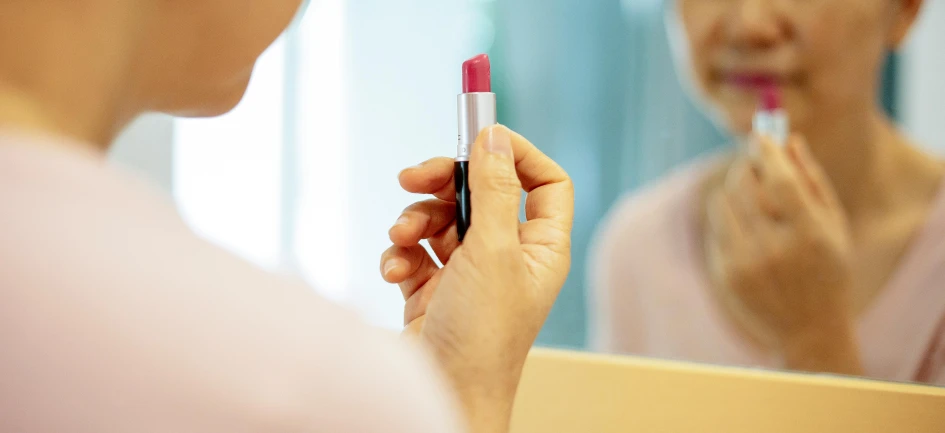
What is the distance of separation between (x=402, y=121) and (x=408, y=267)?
1.45 ft

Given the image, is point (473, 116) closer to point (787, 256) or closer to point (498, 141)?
point (498, 141)

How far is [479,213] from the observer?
355 mm

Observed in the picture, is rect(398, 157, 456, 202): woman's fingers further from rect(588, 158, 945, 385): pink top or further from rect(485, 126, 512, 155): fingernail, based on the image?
rect(588, 158, 945, 385): pink top

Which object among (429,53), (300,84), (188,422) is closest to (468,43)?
(429,53)

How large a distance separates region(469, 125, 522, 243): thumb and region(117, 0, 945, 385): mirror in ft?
0.24

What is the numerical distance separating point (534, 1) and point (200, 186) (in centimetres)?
59

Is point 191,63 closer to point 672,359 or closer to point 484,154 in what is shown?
point 484,154

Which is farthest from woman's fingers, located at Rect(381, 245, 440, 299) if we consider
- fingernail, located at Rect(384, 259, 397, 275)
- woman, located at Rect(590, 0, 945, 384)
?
woman, located at Rect(590, 0, 945, 384)

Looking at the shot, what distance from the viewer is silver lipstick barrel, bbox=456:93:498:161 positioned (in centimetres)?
40

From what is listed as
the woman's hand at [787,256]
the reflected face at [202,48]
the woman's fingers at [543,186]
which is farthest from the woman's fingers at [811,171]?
the reflected face at [202,48]

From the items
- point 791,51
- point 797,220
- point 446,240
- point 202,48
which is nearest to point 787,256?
point 797,220

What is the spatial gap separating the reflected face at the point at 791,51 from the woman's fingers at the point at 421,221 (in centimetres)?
24

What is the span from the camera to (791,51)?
1.79 ft

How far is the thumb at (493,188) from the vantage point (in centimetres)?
35
